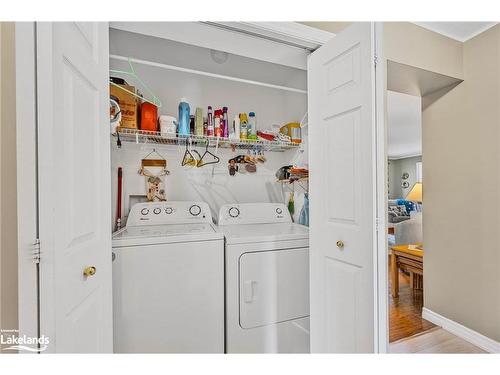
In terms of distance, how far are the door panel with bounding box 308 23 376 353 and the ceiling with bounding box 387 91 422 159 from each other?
82.8 inches

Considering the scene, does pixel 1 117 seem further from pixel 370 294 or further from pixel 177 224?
pixel 370 294

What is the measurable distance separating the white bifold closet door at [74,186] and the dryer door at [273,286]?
0.80 m

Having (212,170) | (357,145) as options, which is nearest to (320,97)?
(357,145)

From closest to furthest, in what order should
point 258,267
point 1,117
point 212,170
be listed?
point 1,117
point 258,267
point 212,170

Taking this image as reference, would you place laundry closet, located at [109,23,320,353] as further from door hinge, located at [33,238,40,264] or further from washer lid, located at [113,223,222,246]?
door hinge, located at [33,238,40,264]

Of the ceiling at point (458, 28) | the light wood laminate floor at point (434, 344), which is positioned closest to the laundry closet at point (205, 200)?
the light wood laminate floor at point (434, 344)

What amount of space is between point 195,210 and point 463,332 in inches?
101

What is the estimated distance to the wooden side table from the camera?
104 inches

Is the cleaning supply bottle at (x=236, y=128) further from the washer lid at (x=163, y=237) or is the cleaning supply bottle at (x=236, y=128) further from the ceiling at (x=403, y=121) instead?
the ceiling at (x=403, y=121)

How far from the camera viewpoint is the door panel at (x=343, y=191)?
43.2 inches

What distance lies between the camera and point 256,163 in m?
2.40

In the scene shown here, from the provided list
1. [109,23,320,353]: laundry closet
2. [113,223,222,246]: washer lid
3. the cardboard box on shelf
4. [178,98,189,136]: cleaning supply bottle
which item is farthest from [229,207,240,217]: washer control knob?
the cardboard box on shelf

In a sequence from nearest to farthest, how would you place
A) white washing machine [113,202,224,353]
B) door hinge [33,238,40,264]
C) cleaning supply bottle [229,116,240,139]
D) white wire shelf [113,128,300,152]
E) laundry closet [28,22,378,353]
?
door hinge [33,238,40,264] → laundry closet [28,22,378,353] → white washing machine [113,202,224,353] → white wire shelf [113,128,300,152] → cleaning supply bottle [229,116,240,139]

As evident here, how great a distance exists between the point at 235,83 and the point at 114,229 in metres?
1.74
